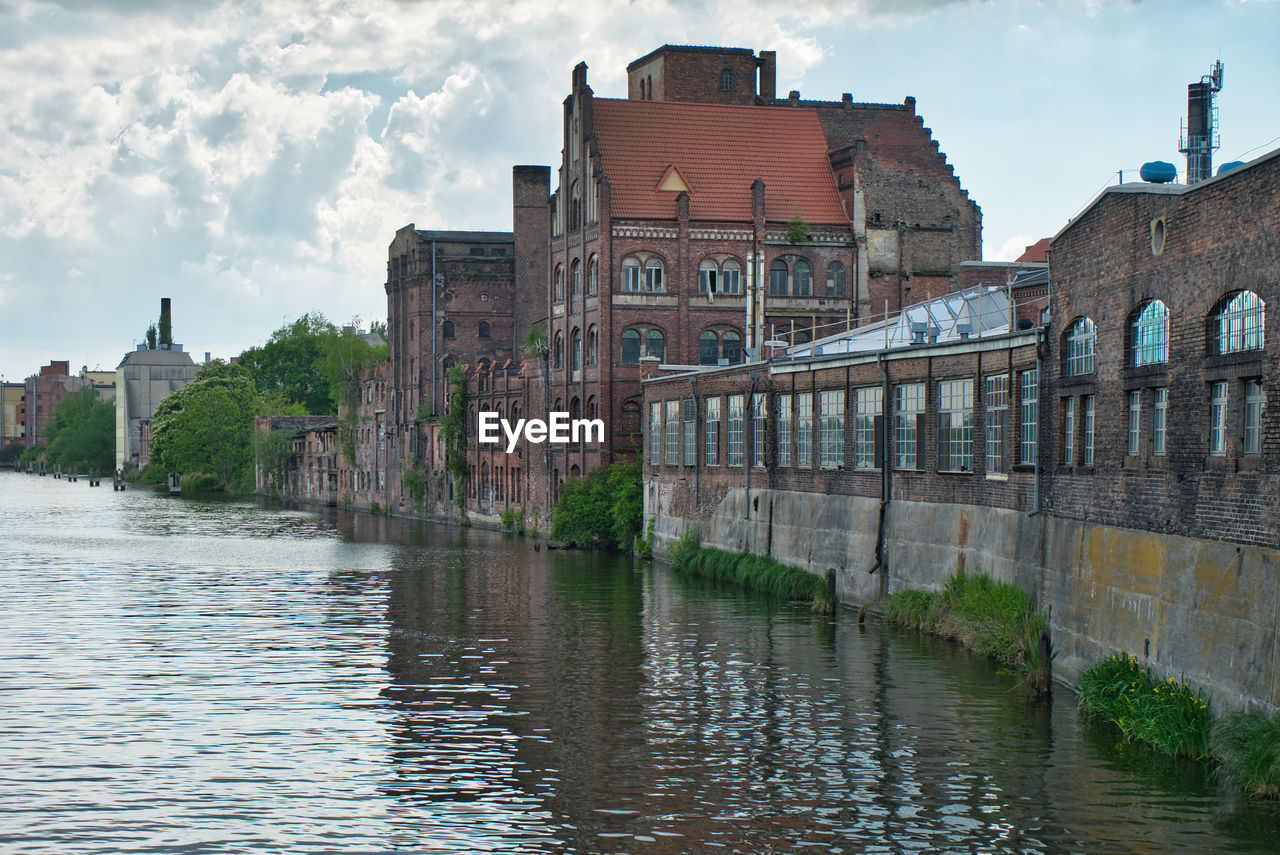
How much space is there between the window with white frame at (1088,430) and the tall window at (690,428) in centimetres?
2682

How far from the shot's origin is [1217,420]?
72.2ft

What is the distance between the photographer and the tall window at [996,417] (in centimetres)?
3247

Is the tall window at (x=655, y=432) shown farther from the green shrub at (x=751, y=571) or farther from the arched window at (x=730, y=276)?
the arched window at (x=730, y=276)

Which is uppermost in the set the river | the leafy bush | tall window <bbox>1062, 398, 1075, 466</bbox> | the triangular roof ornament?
the triangular roof ornament

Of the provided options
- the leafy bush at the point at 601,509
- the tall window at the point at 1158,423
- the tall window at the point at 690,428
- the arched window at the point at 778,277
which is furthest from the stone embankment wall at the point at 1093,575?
the arched window at the point at 778,277

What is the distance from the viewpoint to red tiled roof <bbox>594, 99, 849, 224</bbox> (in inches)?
2670

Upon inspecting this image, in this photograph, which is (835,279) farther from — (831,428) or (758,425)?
(831,428)

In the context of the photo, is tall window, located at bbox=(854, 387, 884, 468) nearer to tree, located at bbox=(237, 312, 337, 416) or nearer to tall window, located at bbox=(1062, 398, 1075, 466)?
tall window, located at bbox=(1062, 398, 1075, 466)

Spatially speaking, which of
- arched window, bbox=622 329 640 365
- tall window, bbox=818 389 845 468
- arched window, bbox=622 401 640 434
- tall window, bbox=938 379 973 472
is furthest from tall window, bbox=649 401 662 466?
tall window, bbox=938 379 973 472

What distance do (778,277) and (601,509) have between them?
13836mm

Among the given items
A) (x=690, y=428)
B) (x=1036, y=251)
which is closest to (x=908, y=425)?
(x=690, y=428)

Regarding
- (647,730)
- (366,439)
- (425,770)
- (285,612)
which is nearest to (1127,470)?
(647,730)

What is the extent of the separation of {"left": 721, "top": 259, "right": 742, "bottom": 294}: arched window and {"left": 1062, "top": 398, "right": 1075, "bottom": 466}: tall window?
3994 cm

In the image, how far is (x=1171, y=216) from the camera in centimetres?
2306
